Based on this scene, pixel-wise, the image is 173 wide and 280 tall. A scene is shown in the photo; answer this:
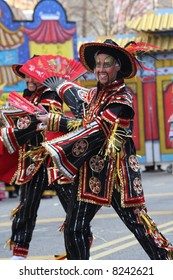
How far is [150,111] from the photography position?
2488 cm

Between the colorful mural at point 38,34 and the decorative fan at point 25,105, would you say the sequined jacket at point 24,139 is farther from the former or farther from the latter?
the colorful mural at point 38,34

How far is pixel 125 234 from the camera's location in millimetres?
10094

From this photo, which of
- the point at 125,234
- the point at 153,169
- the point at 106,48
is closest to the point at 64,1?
the point at 153,169

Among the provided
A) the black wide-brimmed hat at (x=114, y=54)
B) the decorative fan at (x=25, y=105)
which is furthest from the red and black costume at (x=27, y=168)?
the black wide-brimmed hat at (x=114, y=54)

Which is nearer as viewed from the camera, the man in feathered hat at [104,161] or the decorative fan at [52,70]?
the man in feathered hat at [104,161]

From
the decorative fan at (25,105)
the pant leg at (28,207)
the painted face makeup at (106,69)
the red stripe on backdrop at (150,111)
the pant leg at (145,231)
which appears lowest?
the red stripe on backdrop at (150,111)

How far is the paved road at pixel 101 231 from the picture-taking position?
8.67 metres

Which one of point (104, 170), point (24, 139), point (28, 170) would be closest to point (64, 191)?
point (28, 170)

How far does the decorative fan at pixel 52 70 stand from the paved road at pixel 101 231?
1922 millimetres

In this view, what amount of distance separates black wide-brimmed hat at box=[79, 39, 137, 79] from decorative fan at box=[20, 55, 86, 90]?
1.03 feet

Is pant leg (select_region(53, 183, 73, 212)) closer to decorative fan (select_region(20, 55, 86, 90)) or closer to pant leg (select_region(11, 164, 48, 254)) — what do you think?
pant leg (select_region(11, 164, 48, 254))

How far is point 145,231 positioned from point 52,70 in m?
1.51
